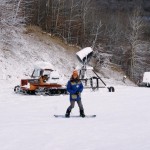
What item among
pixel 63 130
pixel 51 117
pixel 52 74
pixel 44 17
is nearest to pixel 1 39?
pixel 44 17

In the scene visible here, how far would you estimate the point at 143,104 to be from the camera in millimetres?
19562

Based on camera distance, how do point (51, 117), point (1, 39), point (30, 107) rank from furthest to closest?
point (1, 39) < point (30, 107) < point (51, 117)

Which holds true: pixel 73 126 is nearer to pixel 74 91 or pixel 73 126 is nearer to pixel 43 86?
pixel 74 91

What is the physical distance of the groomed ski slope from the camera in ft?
33.5

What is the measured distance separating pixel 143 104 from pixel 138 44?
3869 cm

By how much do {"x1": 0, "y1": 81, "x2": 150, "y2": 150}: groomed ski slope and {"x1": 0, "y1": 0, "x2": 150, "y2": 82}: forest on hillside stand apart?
917 inches

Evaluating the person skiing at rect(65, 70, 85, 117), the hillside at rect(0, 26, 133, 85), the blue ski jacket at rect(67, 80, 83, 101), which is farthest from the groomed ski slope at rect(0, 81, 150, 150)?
the hillside at rect(0, 26, 133, 85)

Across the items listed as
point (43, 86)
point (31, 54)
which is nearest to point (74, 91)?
point (43, 86)

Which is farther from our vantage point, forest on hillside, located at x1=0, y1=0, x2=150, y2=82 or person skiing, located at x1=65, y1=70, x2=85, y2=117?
forest on hillside, located at x1=0, y1=0, x2=150, y2=82

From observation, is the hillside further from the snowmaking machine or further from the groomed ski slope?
the groomed ski slope

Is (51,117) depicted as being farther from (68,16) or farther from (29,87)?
(68,16)

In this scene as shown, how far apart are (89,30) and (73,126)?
4462 cm

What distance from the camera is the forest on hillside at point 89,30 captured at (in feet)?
162

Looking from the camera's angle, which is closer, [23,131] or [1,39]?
[23,131]
